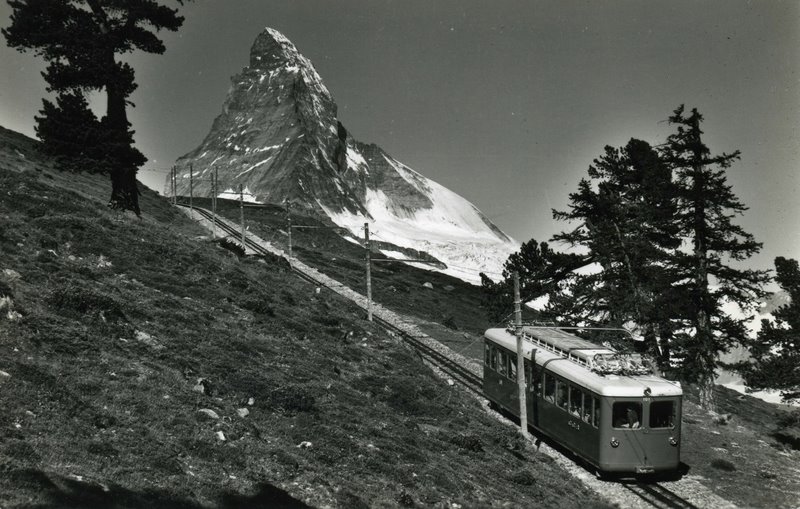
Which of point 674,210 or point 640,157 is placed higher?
point 640,157

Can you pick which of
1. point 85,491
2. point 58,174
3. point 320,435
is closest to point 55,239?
point 320,435

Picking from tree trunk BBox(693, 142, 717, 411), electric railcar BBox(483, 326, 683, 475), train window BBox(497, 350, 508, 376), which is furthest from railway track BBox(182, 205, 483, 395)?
tree trunk BBox(693, 142, 717, 411)

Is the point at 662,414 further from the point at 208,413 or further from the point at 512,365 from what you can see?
the point at 208,413

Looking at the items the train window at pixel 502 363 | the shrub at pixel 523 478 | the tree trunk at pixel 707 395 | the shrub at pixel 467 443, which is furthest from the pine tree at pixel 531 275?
the shrub at pixel 523 478

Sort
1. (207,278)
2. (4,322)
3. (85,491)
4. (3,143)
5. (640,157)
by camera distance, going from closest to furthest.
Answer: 1. (85,491)
2. (4,322)
3. (207,278)
4. (640,157)
5. (3,143)

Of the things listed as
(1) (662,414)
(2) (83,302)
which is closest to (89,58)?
(2) (83,302)

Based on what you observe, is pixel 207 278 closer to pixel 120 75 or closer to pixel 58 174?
pixel 120 75

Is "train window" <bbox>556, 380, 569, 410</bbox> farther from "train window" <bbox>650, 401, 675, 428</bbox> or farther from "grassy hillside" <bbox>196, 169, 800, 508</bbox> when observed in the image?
"grassy hillside" <bbox>196, 169, 800, 508</bbox>
